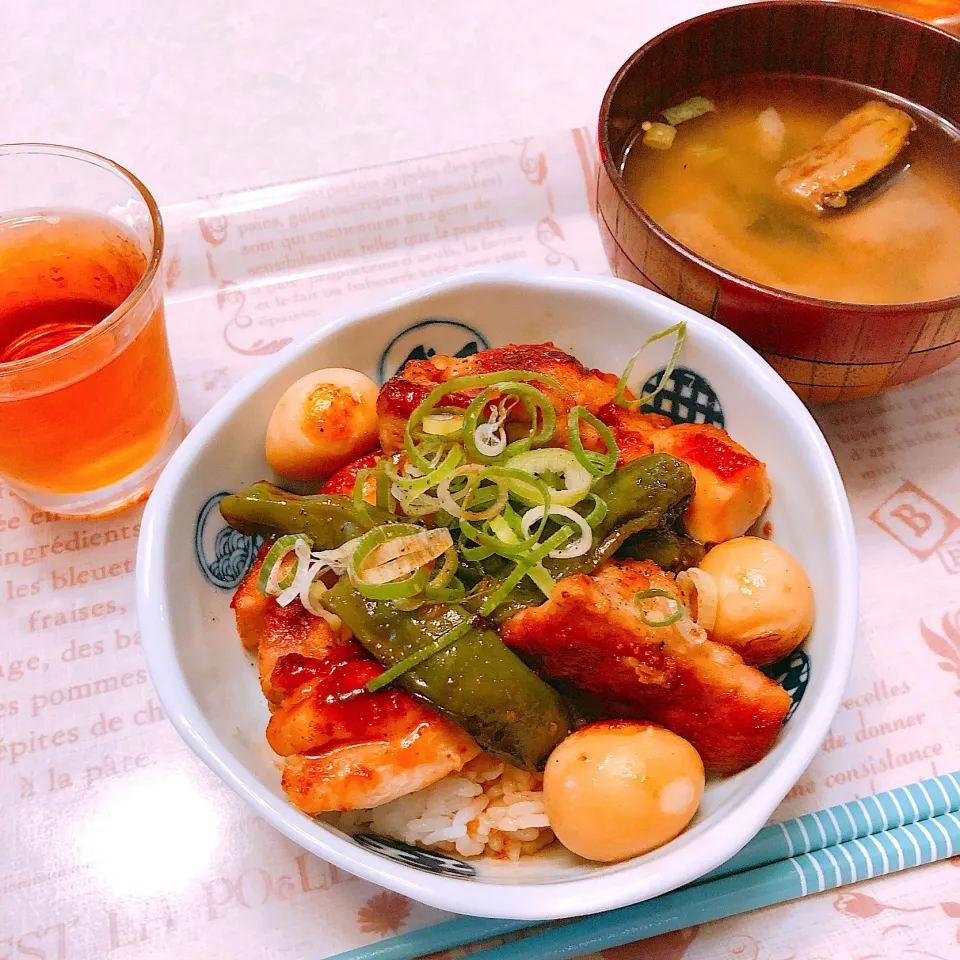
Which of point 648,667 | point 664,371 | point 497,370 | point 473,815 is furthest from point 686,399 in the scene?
point 473,815

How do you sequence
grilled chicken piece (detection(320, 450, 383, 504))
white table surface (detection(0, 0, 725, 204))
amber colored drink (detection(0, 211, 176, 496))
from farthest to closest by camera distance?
white table surface (detection(0, 0, 725, 204)) → amber colored drink (detection(0, 211, 176, 496)) → grilled chicken piece (detection(320, 450, 383, 504))

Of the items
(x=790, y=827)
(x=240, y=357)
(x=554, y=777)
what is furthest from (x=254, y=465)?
(x=790, y=827)

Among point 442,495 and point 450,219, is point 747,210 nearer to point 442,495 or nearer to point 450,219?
point 450,219

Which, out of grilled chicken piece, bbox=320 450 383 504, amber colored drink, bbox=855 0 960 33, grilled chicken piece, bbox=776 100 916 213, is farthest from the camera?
amber colored drink, bbox=855 0 960 33

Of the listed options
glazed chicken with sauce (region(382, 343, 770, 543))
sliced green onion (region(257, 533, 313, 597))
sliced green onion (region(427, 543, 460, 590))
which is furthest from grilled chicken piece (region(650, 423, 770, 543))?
sliced green onion (region(257, 533, 313, 597))

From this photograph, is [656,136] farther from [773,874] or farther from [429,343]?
[773,874]

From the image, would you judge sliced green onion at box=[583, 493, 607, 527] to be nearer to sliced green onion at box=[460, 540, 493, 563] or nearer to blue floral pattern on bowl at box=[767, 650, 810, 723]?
sliced green onion at box=[460, 540, 493, 563]

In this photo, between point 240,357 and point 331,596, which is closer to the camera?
point 331,596

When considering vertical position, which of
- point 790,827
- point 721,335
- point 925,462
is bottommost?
point 790,827
